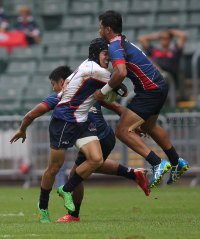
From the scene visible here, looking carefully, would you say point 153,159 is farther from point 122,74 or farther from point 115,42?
point 115,42

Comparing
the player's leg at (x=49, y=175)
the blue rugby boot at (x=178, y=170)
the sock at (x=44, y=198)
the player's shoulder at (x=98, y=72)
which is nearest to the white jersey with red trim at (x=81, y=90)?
the player's shoulder at (x=98, y=72)

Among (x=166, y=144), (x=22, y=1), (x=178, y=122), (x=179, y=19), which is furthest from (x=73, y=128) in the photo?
(x=22, y=1)

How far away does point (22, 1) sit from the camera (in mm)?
17812

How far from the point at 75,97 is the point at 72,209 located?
1182mm

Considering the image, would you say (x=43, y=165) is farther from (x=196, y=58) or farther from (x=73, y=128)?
(x=73, y=128)

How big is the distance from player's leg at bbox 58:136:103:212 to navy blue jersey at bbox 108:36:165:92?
89cm

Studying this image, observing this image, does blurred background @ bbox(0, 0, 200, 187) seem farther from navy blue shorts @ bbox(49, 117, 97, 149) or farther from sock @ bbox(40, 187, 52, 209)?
navy blue shorts @ bbox(49, 117, 97, 149)

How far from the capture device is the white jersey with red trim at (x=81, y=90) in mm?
5957

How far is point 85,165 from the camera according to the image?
5.95 metres

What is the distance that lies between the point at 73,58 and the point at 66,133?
9.68 m

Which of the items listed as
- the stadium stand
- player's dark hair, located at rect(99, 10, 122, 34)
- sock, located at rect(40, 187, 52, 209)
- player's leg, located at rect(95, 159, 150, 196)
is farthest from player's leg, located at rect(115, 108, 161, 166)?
the stadium stand

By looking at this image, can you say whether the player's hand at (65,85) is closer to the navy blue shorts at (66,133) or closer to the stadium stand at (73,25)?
the navy blue shorts at (66,133)

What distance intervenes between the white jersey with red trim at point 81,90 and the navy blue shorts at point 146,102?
0.54 metres

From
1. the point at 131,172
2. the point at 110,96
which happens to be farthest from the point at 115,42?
the point at 131,172
